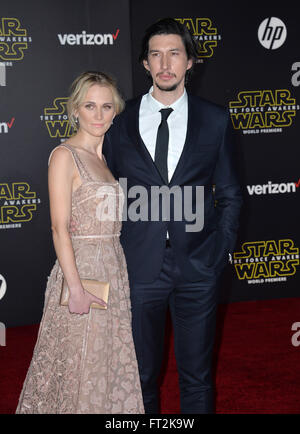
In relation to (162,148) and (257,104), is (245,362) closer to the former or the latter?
(162,148)

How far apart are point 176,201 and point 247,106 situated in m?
3.07

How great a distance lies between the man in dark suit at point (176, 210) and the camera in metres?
2.48

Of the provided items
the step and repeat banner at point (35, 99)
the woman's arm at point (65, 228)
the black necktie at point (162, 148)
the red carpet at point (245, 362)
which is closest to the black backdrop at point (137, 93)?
the step and repeat banner at point (35, 99)

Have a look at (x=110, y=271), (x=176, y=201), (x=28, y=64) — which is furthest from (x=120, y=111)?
(x=28, y=64)

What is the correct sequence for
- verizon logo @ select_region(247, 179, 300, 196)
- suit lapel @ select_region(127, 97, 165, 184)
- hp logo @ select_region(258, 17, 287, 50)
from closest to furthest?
suit lapel @ select_region(127, 97, 165, 184) → hp logo @ select_region(258, 17, 287, 50) → verizon logo @ select_region(247, 179, 300, 196)

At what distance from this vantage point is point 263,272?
547cm

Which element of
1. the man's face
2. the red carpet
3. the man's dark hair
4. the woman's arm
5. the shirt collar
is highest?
the man's dark hair

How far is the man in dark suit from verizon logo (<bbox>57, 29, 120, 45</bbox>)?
92.4 inches

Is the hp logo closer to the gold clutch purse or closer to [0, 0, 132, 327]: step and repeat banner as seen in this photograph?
[0, 0, 132, 327]: step and repeat banner

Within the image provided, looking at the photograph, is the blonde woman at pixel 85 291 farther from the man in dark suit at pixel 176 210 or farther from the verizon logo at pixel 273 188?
the verizon logo at pixel 273 188

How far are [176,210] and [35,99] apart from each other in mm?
2717

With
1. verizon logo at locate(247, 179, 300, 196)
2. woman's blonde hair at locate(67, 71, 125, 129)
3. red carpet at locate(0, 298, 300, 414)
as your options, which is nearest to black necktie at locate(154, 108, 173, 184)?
woman's blonde hair at locate(67, 71, 125, 129)

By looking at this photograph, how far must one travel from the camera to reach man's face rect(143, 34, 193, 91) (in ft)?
8.09

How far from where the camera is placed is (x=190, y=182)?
2482 millimetres
